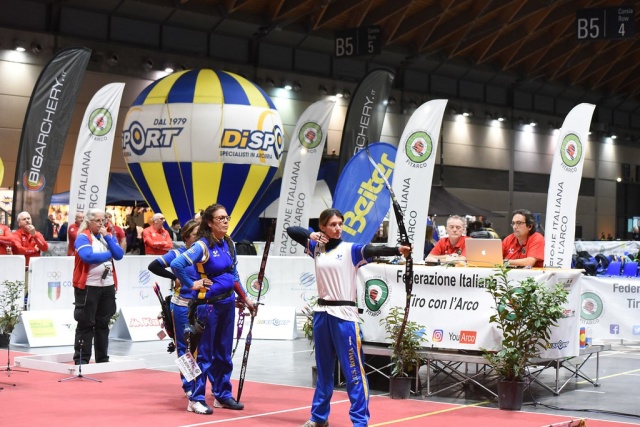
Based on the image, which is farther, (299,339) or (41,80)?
(41,80)

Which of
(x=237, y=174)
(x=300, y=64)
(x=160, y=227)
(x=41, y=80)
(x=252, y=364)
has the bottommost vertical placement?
(x=252, y=364)

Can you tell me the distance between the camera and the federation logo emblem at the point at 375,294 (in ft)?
33.0

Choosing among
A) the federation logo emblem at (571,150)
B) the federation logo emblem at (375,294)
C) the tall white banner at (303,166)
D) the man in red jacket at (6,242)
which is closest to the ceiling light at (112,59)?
Answer: the tall white banner at (303,166)

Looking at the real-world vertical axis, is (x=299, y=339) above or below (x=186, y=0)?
below

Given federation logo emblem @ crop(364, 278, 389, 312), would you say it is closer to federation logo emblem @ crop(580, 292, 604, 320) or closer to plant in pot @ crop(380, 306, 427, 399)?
plant in pot @ crop(380, 306, 427, 399)

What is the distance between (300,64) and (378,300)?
23.8 m

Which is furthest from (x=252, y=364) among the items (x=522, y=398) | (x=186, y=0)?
(x=186, y=0)

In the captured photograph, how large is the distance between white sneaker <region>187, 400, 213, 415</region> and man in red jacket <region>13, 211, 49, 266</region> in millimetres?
7573

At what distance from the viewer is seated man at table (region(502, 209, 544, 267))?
9.78 meters

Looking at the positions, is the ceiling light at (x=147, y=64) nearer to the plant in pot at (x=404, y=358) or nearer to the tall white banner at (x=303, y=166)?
the tall white banner at (x=303, y=166)

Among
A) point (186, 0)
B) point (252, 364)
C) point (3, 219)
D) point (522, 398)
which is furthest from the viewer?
point (186, 0)

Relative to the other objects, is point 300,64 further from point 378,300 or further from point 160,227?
point 378,300

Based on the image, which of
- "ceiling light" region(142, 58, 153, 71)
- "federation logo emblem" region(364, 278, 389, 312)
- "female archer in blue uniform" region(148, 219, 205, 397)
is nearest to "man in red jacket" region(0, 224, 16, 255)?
"female archer in blue uniform" region(148, 219, 205, 397)

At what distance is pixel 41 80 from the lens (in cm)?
1900
